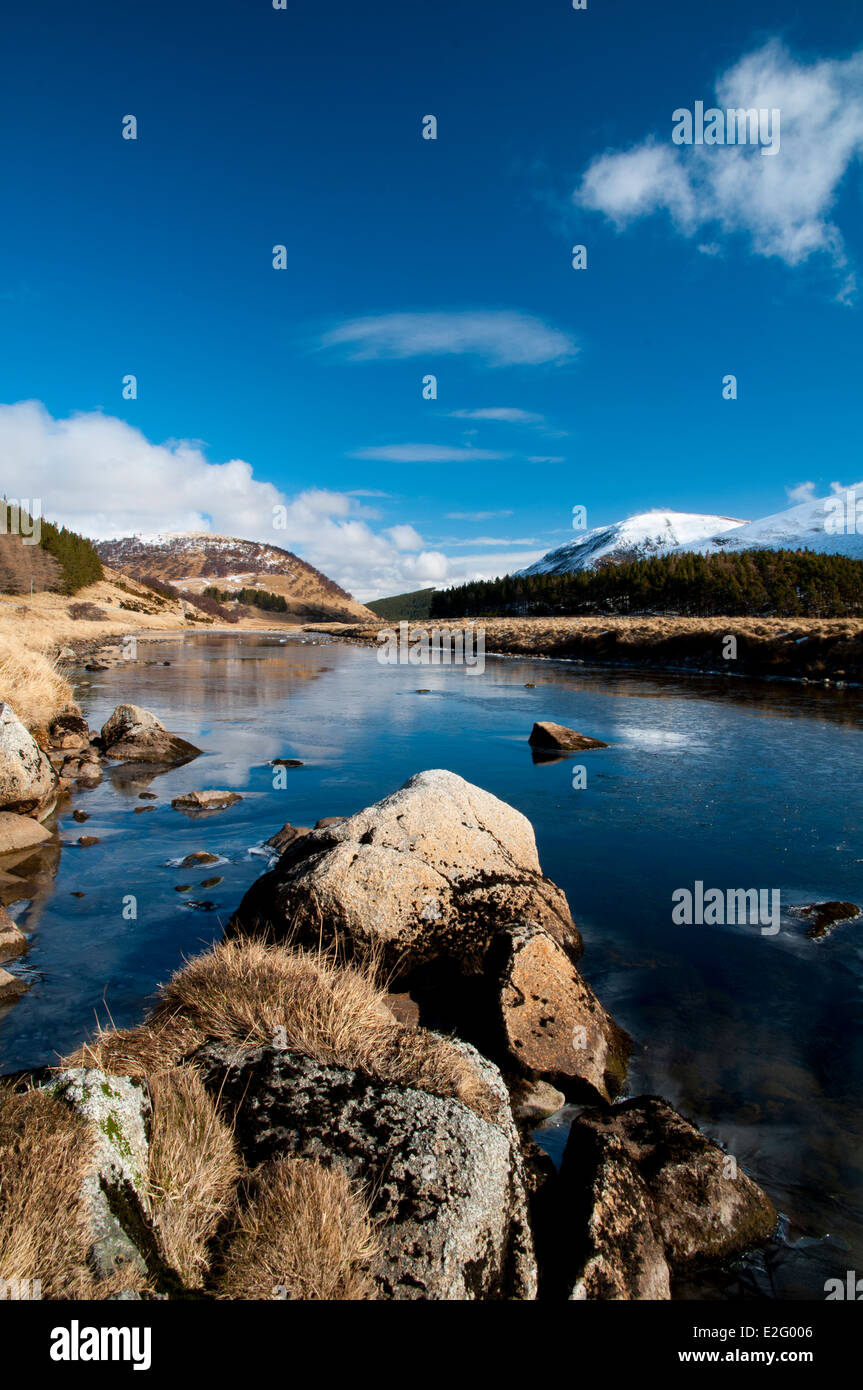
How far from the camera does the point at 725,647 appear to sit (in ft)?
170

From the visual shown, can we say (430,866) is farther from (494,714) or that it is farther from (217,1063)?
(494,714)

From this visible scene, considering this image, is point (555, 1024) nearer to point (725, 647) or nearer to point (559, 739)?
point (559, 739)

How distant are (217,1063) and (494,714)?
26670mm

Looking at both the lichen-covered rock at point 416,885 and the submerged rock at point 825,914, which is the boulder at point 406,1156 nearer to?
the lichen-covered rock at point 416,885

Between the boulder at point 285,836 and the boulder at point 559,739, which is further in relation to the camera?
the boulder at point 559,739

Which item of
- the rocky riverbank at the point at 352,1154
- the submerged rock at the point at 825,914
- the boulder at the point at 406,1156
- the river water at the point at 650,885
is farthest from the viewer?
the submerged rock at the point at 825,914

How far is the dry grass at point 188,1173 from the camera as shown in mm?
3453

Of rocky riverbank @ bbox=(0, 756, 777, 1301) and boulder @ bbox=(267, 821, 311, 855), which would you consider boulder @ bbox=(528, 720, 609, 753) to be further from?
rocky riverbank @ bbox=(0, 756, 777, 1301)

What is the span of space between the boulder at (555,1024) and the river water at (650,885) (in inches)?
16.2

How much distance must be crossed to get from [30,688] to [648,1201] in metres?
21.0

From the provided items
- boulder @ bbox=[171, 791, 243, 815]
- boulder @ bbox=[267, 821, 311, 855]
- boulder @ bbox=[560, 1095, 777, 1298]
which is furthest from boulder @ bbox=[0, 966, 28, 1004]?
boulder @ bbox=[171, 791, 243, 815]

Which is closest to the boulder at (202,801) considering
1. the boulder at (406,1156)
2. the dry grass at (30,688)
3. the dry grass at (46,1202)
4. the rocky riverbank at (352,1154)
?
the dry grass at (30,688)

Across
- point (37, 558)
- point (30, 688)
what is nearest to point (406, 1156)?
point (30, 688)
